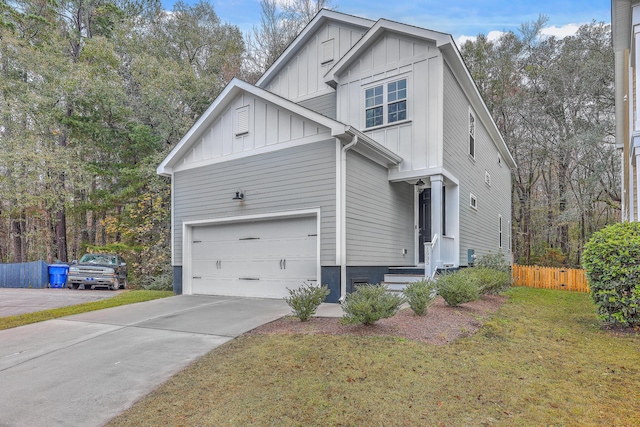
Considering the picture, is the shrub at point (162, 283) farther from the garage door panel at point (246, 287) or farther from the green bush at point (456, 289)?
the green bush at point (456, 289)

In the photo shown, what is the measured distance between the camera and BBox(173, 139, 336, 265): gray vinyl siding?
817 centimetres

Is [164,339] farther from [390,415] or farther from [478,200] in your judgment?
[478,200]

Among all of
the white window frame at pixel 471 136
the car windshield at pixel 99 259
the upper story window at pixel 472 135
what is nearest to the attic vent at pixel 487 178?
the white window frame at pixel 471 136

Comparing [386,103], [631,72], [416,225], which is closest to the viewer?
[631,72]

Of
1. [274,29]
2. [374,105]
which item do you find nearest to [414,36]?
[374,105]

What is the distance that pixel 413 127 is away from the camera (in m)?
9.64

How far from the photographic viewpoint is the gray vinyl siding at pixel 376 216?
27.2ft

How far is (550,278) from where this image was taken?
46.5ft

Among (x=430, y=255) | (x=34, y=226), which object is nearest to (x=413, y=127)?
(x=430, y=255)

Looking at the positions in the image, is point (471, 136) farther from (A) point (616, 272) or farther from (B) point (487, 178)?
(A) point (616, 272)

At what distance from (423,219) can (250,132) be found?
5.59 metres

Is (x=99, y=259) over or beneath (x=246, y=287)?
over

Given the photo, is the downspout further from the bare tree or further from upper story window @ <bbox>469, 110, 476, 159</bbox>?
the bare tree

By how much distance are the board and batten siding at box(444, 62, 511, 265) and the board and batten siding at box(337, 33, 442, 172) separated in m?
0.48
